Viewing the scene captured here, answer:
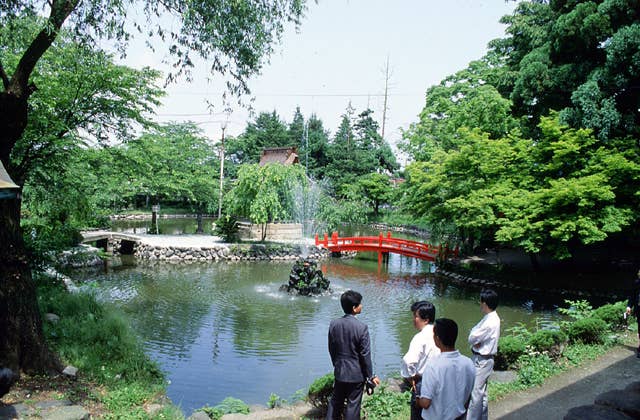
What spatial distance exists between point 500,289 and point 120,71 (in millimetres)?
14227

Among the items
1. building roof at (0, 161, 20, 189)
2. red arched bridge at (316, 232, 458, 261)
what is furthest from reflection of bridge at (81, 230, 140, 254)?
building roof at (0, 161, 20, 189)

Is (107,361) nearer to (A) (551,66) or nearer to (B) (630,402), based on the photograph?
(B) (630,402)

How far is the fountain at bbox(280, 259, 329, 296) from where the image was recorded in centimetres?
1595

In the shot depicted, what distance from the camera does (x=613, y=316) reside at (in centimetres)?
895

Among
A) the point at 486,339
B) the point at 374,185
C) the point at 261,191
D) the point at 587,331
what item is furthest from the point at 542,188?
the point at 374,185

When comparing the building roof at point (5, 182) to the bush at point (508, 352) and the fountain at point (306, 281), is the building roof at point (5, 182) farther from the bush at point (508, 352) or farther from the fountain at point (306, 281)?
the fountain at point (306, 281)

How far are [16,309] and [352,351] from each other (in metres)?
4.43

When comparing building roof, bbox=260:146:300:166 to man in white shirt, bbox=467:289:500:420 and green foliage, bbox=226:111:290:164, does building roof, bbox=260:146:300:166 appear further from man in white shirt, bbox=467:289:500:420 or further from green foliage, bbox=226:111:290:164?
man in white shirt, bbox=467:289:500:420

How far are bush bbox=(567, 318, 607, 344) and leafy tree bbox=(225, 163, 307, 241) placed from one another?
59.2 feet

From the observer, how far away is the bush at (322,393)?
553cm

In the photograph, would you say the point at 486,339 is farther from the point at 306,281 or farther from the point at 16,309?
the point at 306,281

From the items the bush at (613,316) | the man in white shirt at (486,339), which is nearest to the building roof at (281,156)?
the bush at (613,316)

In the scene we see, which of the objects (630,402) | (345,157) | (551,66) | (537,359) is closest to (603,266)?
(551,66)

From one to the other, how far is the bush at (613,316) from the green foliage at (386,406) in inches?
197
